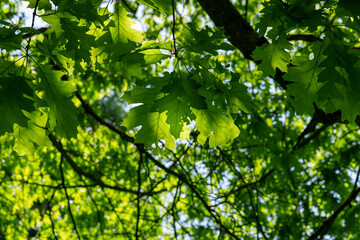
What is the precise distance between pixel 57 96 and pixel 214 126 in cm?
88

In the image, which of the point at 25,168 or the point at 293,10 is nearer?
the point at 293,10

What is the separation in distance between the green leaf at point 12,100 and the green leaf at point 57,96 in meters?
0.16

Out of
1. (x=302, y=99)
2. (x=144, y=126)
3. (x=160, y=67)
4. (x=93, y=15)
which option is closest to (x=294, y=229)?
(x=160, y=67)

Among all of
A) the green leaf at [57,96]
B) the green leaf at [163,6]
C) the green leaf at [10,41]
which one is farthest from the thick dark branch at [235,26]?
the green leaf at [10,41]

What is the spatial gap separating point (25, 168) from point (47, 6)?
5.44m

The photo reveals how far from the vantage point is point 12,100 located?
151 cm

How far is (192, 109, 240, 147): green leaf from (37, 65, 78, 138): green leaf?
0.67 m

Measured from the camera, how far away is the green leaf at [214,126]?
6.12ft

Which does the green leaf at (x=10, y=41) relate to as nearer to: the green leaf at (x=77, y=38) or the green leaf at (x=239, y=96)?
the green leaf at (x=77, y=38)

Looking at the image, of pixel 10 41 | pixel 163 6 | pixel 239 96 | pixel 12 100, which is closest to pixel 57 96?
pixel 12 100

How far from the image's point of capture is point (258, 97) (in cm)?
565

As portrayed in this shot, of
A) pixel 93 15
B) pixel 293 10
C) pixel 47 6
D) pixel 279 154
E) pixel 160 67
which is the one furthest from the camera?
pixel 160 67

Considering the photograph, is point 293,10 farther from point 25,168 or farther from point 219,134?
point 25,168

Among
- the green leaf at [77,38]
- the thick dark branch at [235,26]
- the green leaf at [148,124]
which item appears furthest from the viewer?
the thick dark branch at [235,26]
